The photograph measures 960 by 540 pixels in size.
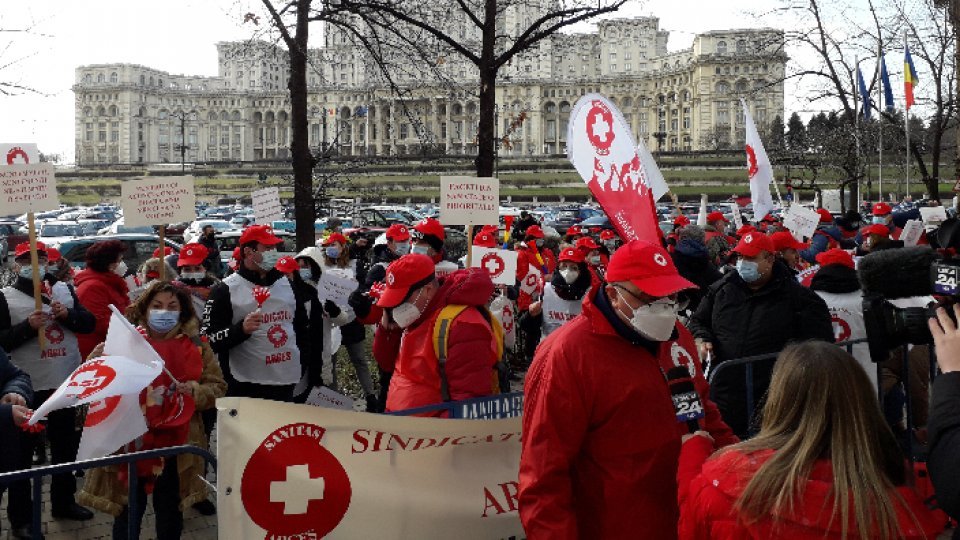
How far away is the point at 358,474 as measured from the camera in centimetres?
388

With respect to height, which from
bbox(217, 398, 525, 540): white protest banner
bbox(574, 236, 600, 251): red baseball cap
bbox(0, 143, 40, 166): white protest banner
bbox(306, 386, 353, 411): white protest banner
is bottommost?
bbox(306, 386, 353, 411): white protest banner

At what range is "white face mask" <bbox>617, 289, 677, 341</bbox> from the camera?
10.2 feet

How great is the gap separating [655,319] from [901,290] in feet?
2.81

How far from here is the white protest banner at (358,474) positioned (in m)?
3.65

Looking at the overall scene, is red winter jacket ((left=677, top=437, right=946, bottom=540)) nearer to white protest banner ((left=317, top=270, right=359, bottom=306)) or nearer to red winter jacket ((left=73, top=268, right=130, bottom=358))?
white protest banner ((left=317, top=270, right=359, bottom=306))

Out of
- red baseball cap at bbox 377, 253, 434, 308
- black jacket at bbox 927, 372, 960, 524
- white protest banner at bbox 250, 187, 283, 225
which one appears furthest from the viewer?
white protest banner at bbox 250, 187, 283, 225

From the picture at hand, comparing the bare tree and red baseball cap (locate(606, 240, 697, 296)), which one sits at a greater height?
the bare tree

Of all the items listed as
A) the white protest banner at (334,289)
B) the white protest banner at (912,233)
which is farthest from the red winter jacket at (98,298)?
the white protest banner at (912,233)

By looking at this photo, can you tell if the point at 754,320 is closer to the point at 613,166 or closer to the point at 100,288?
the point at 613,166

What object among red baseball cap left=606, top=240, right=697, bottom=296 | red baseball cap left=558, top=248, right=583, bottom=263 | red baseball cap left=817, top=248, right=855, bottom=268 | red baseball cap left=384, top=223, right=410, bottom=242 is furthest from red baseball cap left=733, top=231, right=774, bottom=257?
red baseball cap left=384, top=223, right=410, bottom=242

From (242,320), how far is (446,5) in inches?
363

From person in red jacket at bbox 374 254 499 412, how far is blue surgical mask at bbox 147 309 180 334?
1.57 meters

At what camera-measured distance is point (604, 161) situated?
15.9 ft

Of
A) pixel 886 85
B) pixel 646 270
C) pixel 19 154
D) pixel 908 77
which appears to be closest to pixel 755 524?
pixel 646 270
